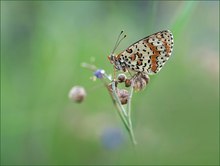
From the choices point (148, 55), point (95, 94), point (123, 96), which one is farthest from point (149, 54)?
point (95, 94)

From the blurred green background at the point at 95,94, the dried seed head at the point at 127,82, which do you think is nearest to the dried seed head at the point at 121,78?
the dried seed head at the point at 127,82

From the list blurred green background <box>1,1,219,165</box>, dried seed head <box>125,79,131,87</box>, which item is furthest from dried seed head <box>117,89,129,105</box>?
blurred green background <box>1,1,219,165</box>

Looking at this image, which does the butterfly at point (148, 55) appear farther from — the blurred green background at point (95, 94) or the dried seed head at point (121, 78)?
the blurred green background at point (95, 94)

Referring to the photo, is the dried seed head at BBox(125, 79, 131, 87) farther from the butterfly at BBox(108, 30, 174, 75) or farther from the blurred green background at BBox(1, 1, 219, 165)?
the blurred green background at BBox(1, 1, 219, 165)

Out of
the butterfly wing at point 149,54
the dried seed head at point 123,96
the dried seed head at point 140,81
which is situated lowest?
the dried seed head at point 123,96

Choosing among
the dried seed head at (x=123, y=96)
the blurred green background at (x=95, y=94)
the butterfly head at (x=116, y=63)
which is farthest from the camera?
the blurred green background at (x=95, y=94)

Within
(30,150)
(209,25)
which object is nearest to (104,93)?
(30,150)
